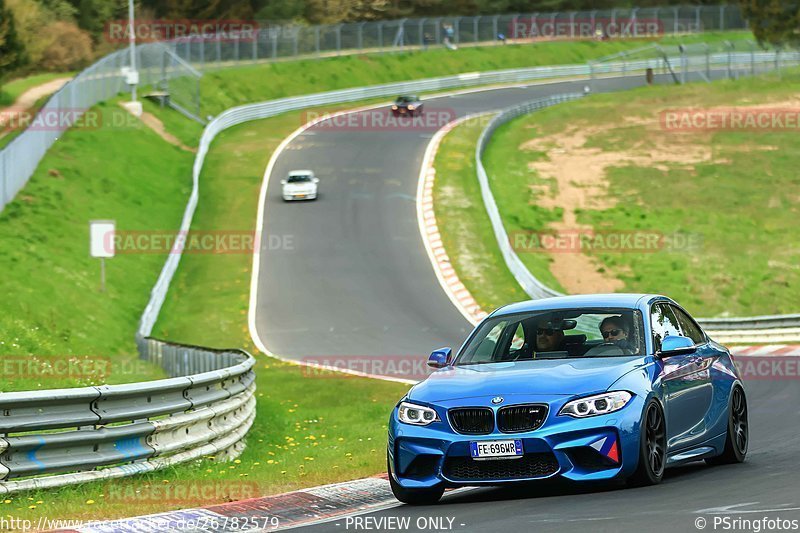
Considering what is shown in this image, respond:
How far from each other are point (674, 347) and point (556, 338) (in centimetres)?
99

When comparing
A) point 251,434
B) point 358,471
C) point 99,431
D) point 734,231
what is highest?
point 99,431

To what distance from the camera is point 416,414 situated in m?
9.85

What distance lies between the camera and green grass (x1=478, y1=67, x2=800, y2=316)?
3862 centimetres

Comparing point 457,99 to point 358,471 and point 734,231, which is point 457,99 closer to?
point 734,231

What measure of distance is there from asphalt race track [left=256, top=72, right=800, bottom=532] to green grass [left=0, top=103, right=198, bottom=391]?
11.9 ft

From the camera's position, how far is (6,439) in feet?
33.5

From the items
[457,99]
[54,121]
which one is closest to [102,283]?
[54,121]

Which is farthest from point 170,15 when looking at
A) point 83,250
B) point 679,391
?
point 679,391

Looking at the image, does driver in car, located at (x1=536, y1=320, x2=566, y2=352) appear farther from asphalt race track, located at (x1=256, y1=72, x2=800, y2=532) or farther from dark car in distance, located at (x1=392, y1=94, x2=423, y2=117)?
dark car in distance, located at (x1=392, y1=94, x2=423, y2=117)

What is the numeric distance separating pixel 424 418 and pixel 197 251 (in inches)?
1321

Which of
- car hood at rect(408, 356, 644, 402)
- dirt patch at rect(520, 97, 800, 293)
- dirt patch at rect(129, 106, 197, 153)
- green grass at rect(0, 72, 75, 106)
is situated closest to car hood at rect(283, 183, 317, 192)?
dirt patch at rect(520, 97, 800, 293)

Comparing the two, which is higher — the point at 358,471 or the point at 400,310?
the point at 358,471

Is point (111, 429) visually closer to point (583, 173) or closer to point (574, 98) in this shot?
point (583, 173)

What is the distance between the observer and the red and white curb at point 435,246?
35.3m
